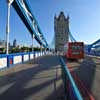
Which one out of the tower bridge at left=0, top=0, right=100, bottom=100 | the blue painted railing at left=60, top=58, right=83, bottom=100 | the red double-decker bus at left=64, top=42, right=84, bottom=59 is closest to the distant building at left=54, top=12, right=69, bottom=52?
the tower bridge at left=0, top=0, right=100, bottom=100

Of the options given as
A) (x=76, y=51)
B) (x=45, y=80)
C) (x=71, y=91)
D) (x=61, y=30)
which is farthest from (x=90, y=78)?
(x=61, y=30)

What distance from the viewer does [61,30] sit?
136 m

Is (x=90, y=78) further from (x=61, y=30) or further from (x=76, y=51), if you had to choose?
(x=61, y=30)

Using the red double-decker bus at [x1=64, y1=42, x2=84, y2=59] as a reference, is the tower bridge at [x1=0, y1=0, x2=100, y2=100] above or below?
below

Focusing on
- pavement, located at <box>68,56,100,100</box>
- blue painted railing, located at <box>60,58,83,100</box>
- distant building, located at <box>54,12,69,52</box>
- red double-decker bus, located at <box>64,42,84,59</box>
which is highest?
distant building, located at <box>54,12,69,52</box>

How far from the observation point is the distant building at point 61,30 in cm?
13225

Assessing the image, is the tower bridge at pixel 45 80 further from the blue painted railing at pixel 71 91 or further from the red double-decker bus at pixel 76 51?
the red double-decker bus at pixel 76 51

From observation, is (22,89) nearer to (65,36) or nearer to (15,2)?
(15,2)

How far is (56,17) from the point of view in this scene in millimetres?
144625

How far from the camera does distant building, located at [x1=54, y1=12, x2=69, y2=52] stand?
5207 inches

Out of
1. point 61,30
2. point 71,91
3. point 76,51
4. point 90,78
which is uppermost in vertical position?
point 61,30

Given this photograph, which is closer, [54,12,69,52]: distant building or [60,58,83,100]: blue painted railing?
[60,58,83,100]: blue painted railing

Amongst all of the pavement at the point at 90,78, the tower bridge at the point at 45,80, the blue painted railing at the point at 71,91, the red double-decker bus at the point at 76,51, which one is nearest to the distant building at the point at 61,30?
the tower bridge at the point at 45,80

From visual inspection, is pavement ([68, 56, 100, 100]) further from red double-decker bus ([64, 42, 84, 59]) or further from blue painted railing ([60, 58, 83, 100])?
red double-decker bus ([64, 42, 84, 59])
